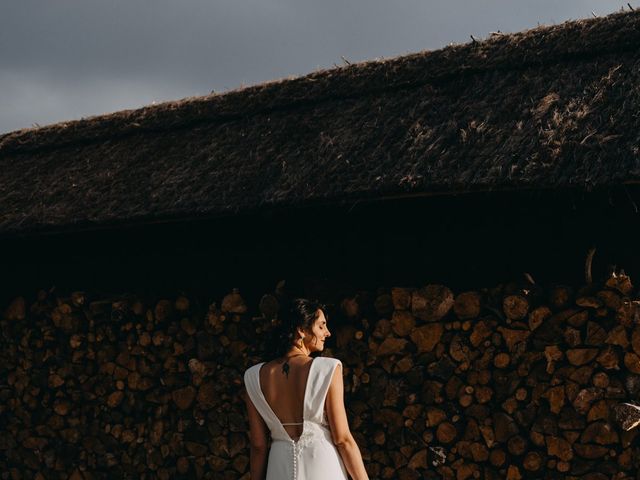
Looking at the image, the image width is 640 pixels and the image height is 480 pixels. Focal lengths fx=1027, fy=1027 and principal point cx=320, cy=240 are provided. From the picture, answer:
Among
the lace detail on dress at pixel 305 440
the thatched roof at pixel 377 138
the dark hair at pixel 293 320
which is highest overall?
the thatched roof at pixel 377 138

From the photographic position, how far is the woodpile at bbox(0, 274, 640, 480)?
580 centimetres

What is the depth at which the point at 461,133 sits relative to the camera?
6.62m

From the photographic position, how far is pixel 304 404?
15.1 ft

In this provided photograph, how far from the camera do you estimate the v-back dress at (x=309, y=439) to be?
4.58 metres

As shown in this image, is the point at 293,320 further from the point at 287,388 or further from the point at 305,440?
the point at 305,440

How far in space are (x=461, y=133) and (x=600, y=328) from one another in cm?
159

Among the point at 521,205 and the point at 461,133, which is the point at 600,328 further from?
the point at 461,133

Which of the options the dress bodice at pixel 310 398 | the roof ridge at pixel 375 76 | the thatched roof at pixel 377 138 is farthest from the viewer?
the roof ridge at pixel 375 76

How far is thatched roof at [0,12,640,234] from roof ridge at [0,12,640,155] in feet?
0.05

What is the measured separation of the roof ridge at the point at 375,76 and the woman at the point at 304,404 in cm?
349

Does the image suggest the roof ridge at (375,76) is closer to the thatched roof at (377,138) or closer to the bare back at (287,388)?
the thatched roof at (377,138)

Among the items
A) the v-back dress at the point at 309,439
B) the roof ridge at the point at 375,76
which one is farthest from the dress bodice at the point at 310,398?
the roof ridge at the point at 375,76

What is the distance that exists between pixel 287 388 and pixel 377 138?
287 centimetres

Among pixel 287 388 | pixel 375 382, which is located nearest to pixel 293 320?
pixel 287 388
